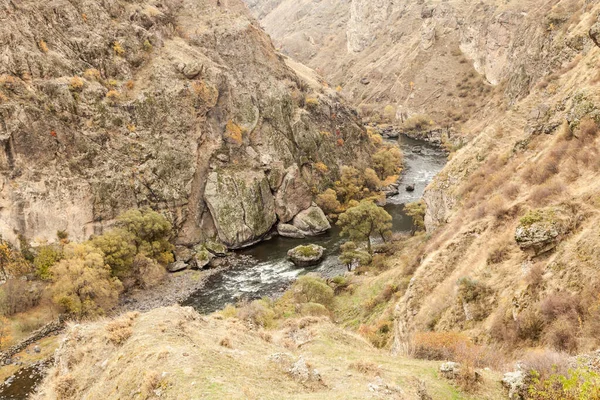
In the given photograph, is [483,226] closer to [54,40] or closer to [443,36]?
[54,40]

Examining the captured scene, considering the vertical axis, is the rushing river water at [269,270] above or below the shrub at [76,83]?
below

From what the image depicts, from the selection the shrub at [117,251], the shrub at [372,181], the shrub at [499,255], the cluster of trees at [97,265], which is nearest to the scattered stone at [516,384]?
the shrub at [499,255]

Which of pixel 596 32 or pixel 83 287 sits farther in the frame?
pixel 83 287

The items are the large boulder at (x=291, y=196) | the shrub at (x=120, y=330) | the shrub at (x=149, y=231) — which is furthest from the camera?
the large boulder at (x=291, y=196)

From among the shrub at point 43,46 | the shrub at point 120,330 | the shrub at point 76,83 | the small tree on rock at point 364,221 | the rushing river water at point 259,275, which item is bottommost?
the rushing river water at point 259,275

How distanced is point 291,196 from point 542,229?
5879 cm

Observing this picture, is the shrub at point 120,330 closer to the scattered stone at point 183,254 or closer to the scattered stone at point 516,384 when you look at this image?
the scattered stone at point 516,384

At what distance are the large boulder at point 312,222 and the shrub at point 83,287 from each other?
106 feet

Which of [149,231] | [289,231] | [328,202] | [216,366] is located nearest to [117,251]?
[149,231]

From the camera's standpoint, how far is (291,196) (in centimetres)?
7438

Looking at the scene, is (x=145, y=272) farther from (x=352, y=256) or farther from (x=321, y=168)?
(x=321, y=168)

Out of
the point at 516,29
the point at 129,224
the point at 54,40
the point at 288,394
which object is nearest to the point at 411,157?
the point at 516,29

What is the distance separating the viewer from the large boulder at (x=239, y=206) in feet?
218

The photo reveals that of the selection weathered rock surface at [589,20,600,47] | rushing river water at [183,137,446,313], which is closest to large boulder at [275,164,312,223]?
rushing river water at [183,137,446,313]
